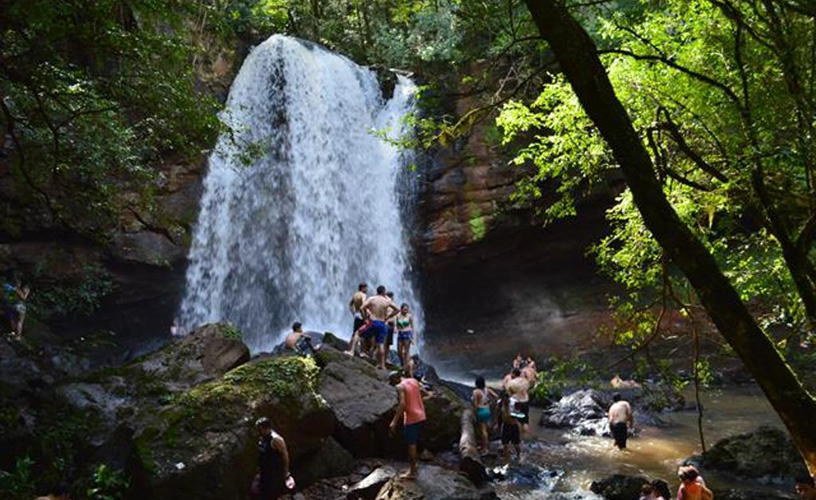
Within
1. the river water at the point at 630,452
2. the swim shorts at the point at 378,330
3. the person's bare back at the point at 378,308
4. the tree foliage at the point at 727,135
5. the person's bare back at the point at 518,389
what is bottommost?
the river water at the point at 630,452

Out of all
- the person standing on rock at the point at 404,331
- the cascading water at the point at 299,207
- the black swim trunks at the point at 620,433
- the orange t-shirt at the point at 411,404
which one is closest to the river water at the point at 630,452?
the black swim trunks at the point at 620,433

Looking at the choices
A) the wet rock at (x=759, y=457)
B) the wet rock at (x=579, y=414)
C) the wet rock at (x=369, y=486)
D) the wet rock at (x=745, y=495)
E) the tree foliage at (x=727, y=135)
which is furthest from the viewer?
the wet rock at (x=579, y=414)

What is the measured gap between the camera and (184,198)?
22031mm

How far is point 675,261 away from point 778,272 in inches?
232

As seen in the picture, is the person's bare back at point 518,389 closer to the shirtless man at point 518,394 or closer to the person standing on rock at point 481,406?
the shirtless man at point 518,394

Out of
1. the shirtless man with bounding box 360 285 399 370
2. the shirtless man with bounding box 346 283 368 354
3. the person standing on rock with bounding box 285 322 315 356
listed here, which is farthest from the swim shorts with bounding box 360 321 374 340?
the person standing on rock with bounding box 285 322 315 356

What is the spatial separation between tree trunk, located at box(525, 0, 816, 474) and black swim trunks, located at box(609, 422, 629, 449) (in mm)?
8845

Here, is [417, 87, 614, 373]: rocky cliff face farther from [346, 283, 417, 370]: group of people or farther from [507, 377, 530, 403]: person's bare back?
[507, 377, 530, 403]: person's bare back

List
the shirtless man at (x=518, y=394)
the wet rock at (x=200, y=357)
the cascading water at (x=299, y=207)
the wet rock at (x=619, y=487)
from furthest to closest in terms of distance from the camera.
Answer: the cascading water at (x=299, y=207) → the shirtless man at (x=518, y=394) → the wet rock at (x=200, y=357) → the wet rock at (x=619, y=487)

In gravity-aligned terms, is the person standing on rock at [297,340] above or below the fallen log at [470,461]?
above

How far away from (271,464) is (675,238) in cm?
579

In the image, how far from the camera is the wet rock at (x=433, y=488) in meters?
7.70

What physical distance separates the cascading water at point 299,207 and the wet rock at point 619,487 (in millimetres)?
13155

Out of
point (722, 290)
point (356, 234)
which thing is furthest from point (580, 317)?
point (722, 290)
